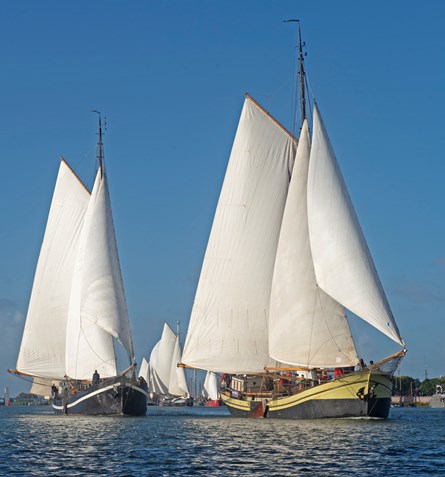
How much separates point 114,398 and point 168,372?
102663 mm

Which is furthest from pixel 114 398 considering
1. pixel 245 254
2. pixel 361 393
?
pixel 361 393

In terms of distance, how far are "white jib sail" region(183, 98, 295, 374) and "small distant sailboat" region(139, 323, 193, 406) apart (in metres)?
105

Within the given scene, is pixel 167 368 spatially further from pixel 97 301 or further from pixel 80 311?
pixel 97 301

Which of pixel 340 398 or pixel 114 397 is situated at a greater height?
pixel 114 397

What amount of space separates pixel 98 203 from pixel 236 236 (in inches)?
701

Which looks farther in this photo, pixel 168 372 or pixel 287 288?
pixel 168 372

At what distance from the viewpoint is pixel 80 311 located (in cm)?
9150

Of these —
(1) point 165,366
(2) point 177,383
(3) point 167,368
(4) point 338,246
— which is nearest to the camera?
(4) point 338,246

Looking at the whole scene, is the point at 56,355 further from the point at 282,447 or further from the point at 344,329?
the point at 282,447

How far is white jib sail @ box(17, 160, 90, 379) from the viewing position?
10388cm

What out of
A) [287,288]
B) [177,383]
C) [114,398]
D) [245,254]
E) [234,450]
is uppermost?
[245,254]

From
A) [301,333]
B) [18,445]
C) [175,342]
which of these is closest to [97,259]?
[301,333]

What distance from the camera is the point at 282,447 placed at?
50.4 m

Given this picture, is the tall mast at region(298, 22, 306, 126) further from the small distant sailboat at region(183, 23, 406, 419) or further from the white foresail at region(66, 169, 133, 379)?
the white foresail at region(66, 169, 133, 379)
